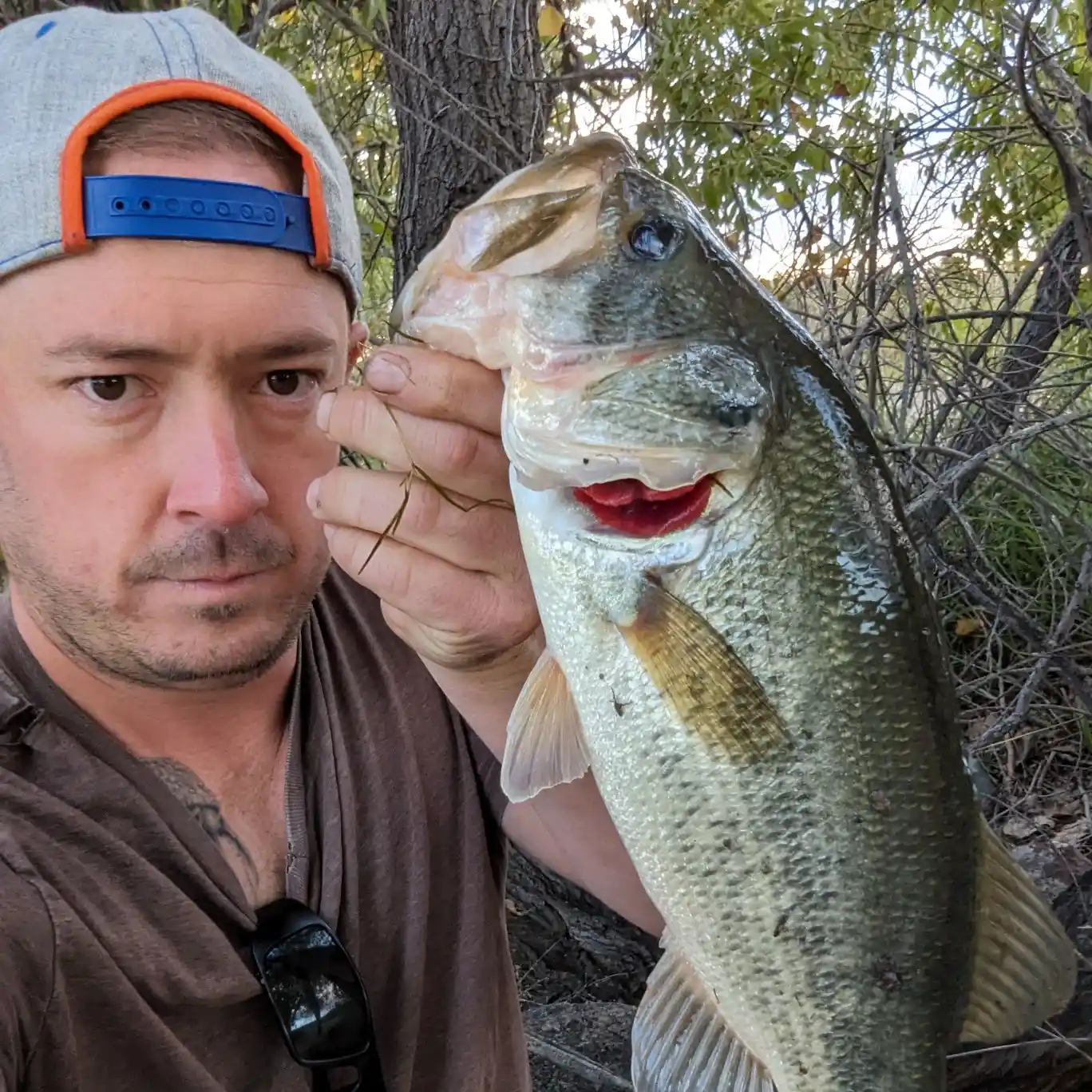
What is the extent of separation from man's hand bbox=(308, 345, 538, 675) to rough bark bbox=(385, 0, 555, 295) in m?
2.38

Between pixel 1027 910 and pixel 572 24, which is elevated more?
pixel 572 24

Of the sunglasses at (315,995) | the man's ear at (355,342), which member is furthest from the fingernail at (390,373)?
the sunglasses at (315,995)

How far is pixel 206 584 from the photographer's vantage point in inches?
55.7

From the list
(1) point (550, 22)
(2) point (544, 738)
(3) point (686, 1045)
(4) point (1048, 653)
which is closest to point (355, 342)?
(2) point (544, 738)

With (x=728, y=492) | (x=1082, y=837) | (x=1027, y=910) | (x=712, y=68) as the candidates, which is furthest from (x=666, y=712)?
(x=712, y=68)

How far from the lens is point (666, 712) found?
4.00 ft

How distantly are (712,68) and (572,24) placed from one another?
0.96 metres

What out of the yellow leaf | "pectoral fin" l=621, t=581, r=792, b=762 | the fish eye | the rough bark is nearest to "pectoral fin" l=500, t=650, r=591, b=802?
"pectoral fin" l=621, t=581, r=792, b=762

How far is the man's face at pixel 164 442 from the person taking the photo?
1.29 meters

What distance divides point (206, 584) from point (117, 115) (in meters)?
0.70

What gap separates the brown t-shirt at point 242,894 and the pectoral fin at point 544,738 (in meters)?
0.49

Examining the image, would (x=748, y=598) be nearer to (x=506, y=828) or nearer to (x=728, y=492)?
(x=728, y=492)

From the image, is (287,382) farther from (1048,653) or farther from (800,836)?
(1048,653)

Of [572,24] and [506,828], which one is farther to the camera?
[572,24]
